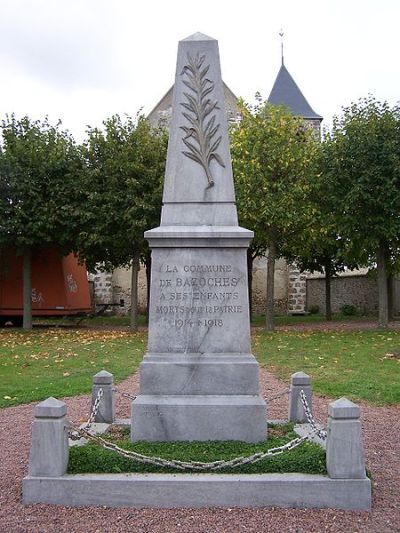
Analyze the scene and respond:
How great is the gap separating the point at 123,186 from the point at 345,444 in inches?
605

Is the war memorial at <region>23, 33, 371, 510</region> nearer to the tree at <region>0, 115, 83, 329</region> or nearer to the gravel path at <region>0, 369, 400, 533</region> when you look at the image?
the gravel path at <region>0, 369, 400, 533</region>

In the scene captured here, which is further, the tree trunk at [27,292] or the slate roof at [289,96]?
the slate roof at [289,96]

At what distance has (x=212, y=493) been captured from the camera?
187 inches

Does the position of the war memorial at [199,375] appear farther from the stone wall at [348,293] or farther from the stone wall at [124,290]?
the stone wall at [348,293]

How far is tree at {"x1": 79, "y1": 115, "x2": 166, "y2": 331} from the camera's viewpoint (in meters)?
18.7

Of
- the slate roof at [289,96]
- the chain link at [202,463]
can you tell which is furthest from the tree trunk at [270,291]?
the slate roof at [289,96]

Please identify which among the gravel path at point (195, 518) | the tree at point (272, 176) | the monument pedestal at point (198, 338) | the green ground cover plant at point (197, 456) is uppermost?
the tree at point (272, 176)

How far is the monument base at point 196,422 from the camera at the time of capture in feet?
19.0

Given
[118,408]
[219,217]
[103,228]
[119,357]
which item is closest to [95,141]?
[103,228]

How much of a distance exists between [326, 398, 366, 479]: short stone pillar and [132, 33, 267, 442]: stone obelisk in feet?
3.75

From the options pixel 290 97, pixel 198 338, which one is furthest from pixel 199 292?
pixel 290 97

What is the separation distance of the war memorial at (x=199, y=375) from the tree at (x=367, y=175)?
11.4 metres

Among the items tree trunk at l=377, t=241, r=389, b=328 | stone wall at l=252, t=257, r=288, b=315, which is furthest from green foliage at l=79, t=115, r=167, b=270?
stone wall at l=252, t=257, r=288, b=315

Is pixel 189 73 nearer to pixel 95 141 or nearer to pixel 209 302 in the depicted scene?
pixel 209 302
